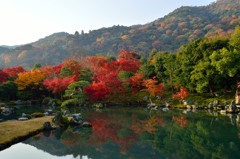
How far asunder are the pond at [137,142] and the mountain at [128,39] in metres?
87.6

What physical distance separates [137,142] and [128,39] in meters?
121

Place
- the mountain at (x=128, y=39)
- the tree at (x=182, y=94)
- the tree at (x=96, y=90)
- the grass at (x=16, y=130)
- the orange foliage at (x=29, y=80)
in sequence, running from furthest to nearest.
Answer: the mountain at (x=128, y=39) < the orange foliage at (x=29, y=80) < the tree at (x=96, y=90) < the tree at (x=182, y=94) < the grass at (x=16, y=130)

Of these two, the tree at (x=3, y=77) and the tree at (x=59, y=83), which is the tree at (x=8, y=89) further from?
the tree at (x=59, y=83)

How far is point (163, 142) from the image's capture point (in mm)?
17578

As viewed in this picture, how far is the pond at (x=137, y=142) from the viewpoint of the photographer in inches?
583

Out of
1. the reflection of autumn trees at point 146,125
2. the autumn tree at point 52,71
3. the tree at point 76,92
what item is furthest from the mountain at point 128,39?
the reflection of autumn trees at point 146,125

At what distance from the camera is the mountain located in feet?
393

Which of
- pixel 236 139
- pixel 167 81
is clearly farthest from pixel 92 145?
pixel 167 81

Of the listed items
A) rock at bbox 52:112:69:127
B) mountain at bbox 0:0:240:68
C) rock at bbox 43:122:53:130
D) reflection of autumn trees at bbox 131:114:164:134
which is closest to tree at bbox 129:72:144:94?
reflection of autumn trees at bbox 131:114:164:134

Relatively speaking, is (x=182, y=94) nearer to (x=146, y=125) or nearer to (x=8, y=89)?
(x=146, y=125)

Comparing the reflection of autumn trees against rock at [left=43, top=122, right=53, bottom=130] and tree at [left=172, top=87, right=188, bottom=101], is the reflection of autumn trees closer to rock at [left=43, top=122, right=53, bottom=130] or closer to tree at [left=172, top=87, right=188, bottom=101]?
rock at [left=43, top=122, right=53, bottom=130]

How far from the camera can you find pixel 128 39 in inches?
5354

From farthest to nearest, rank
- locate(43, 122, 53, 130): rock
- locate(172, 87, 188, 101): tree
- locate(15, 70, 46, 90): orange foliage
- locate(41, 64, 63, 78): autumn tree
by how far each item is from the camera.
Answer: locate(41, 64, 63, 78): autumn tree, locate(15, 70, 46, 90): orange foliage, locate(172, 87, 188, 101): tree, locate(43, 122, 53, 130): rock

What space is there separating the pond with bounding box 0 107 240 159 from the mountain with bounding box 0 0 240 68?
287 ft
